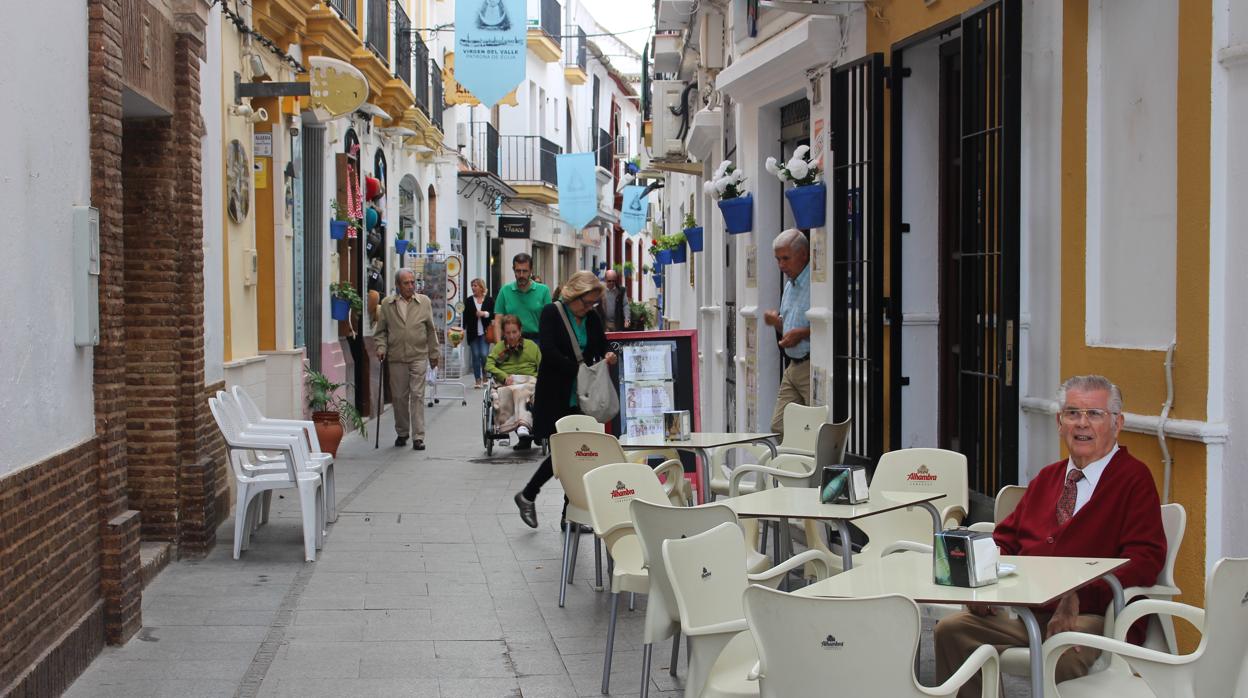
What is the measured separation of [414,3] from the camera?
24.0 m

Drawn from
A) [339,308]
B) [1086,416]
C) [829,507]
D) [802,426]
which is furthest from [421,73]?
[1086,416]

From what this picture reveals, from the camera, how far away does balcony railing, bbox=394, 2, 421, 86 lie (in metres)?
21.1

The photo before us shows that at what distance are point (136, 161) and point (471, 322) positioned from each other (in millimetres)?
14664

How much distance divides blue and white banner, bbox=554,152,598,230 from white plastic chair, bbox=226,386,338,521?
2237cm

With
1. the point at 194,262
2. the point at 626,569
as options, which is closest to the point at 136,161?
the point at 194,262

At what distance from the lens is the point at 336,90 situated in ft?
44.4

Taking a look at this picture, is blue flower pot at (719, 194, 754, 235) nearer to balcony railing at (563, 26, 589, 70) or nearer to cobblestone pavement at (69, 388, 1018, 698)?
cobblestone pavement at (69, 388, 1018, 698)

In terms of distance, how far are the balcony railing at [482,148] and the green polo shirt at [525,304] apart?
54.5 ft

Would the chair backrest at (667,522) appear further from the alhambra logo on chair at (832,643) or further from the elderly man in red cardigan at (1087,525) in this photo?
the alhambra logo on chair at (832,643)

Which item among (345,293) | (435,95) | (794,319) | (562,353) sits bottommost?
(562,353)

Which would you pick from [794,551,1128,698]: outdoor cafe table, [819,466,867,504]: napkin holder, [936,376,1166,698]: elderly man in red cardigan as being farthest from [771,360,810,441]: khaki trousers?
[794,551,1128,698]: outdoor cafe table

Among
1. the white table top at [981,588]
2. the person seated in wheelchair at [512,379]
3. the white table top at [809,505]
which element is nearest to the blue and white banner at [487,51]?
the person seated in wheelchair at [512,379]

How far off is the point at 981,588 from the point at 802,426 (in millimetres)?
4721

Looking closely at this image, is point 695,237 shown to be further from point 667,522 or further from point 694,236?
point 667,522
